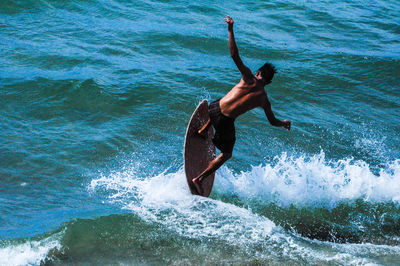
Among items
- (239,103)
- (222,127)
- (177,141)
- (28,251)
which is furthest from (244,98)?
(28,251)

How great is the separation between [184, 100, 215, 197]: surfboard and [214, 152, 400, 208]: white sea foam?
408 millimetres

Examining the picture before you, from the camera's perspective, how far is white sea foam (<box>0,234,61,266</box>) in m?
5.23

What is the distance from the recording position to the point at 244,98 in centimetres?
569

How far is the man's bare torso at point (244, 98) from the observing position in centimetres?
564

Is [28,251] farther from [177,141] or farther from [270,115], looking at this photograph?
[177,141]

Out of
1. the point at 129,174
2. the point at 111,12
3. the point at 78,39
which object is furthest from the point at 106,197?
the point at 111,12

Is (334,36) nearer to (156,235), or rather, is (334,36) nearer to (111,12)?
(111,12)

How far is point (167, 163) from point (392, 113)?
5411 mm

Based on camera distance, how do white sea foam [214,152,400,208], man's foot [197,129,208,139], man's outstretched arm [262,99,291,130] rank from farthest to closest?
white sea foam [214,152,400,208] < man's foot [197,129,208,139] < man's outstretched arm [262,99,291,130]

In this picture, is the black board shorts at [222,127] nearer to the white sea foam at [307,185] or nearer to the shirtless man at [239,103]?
the shirtless man at [239,103]

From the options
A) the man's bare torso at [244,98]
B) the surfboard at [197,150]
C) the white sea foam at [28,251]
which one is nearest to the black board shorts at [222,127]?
the man's bare torso at [244,98]

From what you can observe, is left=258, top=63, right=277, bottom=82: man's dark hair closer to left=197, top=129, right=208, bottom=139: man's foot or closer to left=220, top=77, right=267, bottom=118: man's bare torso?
left=220, top=77, right=267, bottom=118: man's bare torso

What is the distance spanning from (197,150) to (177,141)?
1.62 m

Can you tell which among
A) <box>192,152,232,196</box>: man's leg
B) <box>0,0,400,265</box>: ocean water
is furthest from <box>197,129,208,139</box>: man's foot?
<box>0,0,400,265</box>: ocean water
